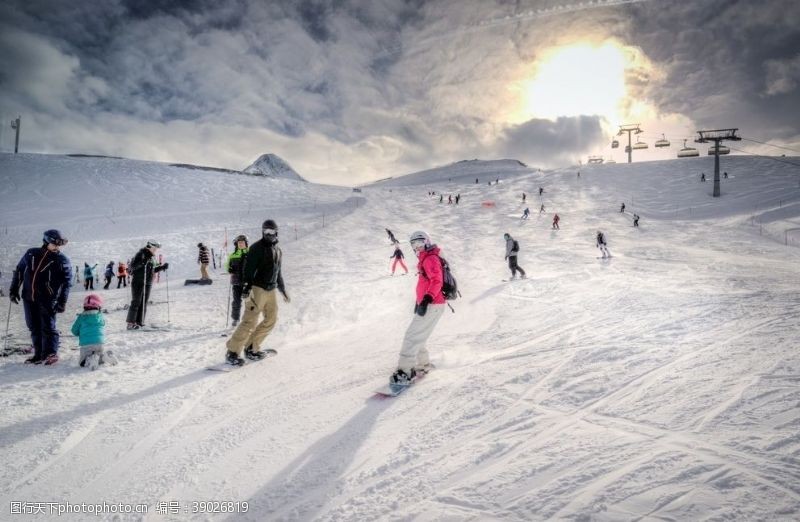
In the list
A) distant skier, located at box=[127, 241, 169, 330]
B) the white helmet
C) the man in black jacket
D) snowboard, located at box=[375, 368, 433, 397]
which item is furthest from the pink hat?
the white helmet

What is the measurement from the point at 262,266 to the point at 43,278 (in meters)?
3.20

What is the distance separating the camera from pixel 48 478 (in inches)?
115

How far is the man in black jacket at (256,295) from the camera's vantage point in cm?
556

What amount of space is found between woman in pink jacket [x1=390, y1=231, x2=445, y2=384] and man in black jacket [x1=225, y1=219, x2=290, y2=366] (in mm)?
2232

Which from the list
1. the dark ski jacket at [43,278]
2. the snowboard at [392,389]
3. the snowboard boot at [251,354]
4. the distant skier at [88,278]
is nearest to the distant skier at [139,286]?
the dark ski jacket at [43,278]

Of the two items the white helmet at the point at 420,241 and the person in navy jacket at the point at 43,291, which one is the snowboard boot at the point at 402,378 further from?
the person in navy jacket at the point at 43,291

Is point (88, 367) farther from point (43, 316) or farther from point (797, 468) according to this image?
point (797, 468)

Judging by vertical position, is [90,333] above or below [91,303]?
below

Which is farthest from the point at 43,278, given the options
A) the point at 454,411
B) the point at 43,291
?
the point at 454,411

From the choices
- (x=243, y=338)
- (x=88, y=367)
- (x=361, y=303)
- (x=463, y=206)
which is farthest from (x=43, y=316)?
(x=463, y=206)

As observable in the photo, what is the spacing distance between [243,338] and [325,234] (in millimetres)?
19969

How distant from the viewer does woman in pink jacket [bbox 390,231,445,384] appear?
4.60 m

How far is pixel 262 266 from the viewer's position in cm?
563

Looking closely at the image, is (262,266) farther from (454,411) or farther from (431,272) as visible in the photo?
(454,411)
